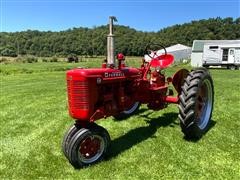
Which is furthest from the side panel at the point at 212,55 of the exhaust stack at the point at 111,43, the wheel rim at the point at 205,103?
the exhaust stack at the point at 111,43

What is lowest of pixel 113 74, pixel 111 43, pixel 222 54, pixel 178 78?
pixel 222 54

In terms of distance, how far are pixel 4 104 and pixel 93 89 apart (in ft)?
20.3

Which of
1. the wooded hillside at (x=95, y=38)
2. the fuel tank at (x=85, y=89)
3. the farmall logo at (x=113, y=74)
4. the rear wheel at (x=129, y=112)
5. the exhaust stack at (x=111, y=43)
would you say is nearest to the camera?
the fuel tank at (x=85, y=89)

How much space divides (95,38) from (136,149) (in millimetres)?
56953

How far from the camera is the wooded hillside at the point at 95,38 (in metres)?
70.0

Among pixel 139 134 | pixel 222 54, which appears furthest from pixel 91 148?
pixel 222 54

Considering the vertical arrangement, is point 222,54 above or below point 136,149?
below

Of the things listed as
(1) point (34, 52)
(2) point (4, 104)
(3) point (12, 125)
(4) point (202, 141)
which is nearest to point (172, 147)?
(4) point (202, 141)

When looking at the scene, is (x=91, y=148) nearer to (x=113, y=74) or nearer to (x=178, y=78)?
(x=113, y=74)

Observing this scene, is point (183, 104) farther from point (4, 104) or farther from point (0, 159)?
point (4, 104)

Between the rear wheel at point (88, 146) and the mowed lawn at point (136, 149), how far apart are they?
140mm

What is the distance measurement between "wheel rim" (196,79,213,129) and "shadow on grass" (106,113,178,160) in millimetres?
728

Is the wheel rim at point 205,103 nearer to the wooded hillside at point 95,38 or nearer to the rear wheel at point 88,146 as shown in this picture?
the rear wheel at point 88,146

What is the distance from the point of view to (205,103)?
283 inches
